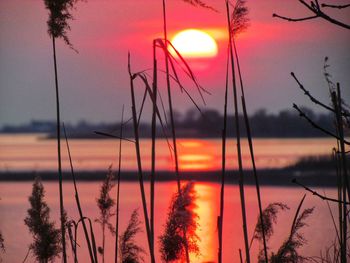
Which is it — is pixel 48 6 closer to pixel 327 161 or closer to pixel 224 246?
pixel 224 246

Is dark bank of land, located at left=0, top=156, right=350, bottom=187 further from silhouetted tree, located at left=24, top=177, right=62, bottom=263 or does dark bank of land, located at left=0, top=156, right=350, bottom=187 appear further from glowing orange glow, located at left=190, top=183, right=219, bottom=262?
silhouetted tree, located at left=24, top=177, right=62, bottom=263

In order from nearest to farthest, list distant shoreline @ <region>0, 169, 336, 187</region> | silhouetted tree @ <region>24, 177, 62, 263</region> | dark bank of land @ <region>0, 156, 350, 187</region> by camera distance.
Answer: silhouetted tree @ <region>24, 177, 62, 263</region> → distant shoreline @ <region>0, 169, 336, 187</region> → dark bank of land @ <region>0, 156, 350, 187</region>

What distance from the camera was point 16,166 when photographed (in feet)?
60.7

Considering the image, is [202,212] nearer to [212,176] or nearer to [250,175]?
[250,175]

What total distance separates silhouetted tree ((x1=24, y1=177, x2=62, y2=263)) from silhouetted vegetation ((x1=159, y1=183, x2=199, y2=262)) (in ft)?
2.44

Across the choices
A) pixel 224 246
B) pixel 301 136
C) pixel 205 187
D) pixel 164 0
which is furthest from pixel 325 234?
pixel 301 136

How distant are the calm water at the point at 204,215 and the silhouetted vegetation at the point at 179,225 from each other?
0.17 metres

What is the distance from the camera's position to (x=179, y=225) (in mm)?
2561

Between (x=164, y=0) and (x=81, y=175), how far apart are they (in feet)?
43.6

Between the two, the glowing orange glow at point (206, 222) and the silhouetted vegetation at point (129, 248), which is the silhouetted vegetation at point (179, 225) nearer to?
the glowing orange glow at point (206, 222)

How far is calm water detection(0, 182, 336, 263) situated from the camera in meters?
6.39

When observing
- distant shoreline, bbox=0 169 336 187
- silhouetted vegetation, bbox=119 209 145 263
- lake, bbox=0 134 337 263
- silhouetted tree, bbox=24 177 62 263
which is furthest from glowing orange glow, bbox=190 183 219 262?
distant shoreline, bbox=0 169 336 187

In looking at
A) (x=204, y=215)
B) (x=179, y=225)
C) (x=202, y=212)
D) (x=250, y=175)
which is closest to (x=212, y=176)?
(x=250, y=175)

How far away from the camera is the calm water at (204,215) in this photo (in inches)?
252
